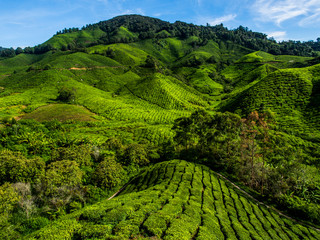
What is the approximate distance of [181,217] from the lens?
73.2 ft

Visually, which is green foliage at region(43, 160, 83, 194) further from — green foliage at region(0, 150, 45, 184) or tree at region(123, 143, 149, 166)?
tree at region(123, 143, 149, 166)

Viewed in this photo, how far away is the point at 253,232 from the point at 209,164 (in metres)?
28.7

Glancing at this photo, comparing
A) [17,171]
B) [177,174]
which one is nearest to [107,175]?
[177,174]

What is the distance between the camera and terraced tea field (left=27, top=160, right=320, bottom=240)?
18.6m

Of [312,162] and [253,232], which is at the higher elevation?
[312,162]

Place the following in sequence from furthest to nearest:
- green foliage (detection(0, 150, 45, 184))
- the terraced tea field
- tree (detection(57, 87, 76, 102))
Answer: tree (detection(57, 87, 76, 102)), green foliage (detection(0, 150, 45, 184)), the terraced tea field

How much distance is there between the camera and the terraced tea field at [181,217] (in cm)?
1859

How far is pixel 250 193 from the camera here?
131 ft

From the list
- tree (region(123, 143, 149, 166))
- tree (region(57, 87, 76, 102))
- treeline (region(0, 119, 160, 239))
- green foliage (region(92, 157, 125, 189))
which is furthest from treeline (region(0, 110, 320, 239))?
tree (region(57, 87, 76, 102))

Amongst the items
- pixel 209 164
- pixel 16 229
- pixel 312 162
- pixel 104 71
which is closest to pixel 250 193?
pixel 209 164

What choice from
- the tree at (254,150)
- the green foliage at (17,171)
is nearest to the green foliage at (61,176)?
the green foliage at (17,171)

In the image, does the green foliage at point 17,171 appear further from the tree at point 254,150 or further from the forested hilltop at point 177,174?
the tree at point 254,150

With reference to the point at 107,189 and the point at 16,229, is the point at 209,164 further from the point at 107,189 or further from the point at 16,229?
the point at 16,229

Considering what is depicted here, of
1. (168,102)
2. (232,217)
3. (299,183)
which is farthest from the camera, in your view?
(168,102)
